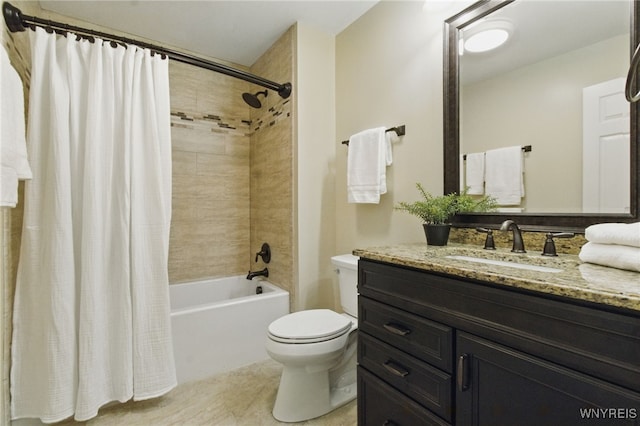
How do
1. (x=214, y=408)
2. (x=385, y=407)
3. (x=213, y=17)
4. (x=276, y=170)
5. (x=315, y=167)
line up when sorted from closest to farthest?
1. (x=385, y=407)
2. (x=214, y=408)
3. (x=213, y=17)
4. (x=315, y=167)
5. (x=276, y=170)

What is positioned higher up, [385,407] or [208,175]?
[208,175]

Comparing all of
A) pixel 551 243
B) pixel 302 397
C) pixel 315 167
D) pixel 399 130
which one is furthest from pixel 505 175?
pixel 302 397

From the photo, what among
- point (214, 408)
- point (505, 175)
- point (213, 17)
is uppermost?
point (213, 17)

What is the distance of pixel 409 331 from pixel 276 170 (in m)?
1.71

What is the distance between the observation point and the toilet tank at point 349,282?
170cm

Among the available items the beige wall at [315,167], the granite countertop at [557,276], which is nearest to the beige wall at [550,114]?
the granite countertop at [557,276]

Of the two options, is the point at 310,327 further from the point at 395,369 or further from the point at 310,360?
the point at 395,369

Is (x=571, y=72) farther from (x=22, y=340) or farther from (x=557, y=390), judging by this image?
(x=22, y=340)

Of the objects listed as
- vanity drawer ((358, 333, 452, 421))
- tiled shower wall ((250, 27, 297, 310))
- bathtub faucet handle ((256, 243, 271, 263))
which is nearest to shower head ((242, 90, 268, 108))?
tiled shower wall ((250, 27, 297, 310))

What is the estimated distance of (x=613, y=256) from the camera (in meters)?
0.80

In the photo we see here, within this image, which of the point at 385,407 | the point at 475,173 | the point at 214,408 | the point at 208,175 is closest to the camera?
the point at 385,407

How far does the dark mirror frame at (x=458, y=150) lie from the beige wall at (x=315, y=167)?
0.96 m

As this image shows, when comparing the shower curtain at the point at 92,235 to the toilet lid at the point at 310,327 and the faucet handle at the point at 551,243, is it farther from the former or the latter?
the faucet handle at the point at 551,243

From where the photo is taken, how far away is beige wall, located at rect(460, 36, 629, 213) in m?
1.08
